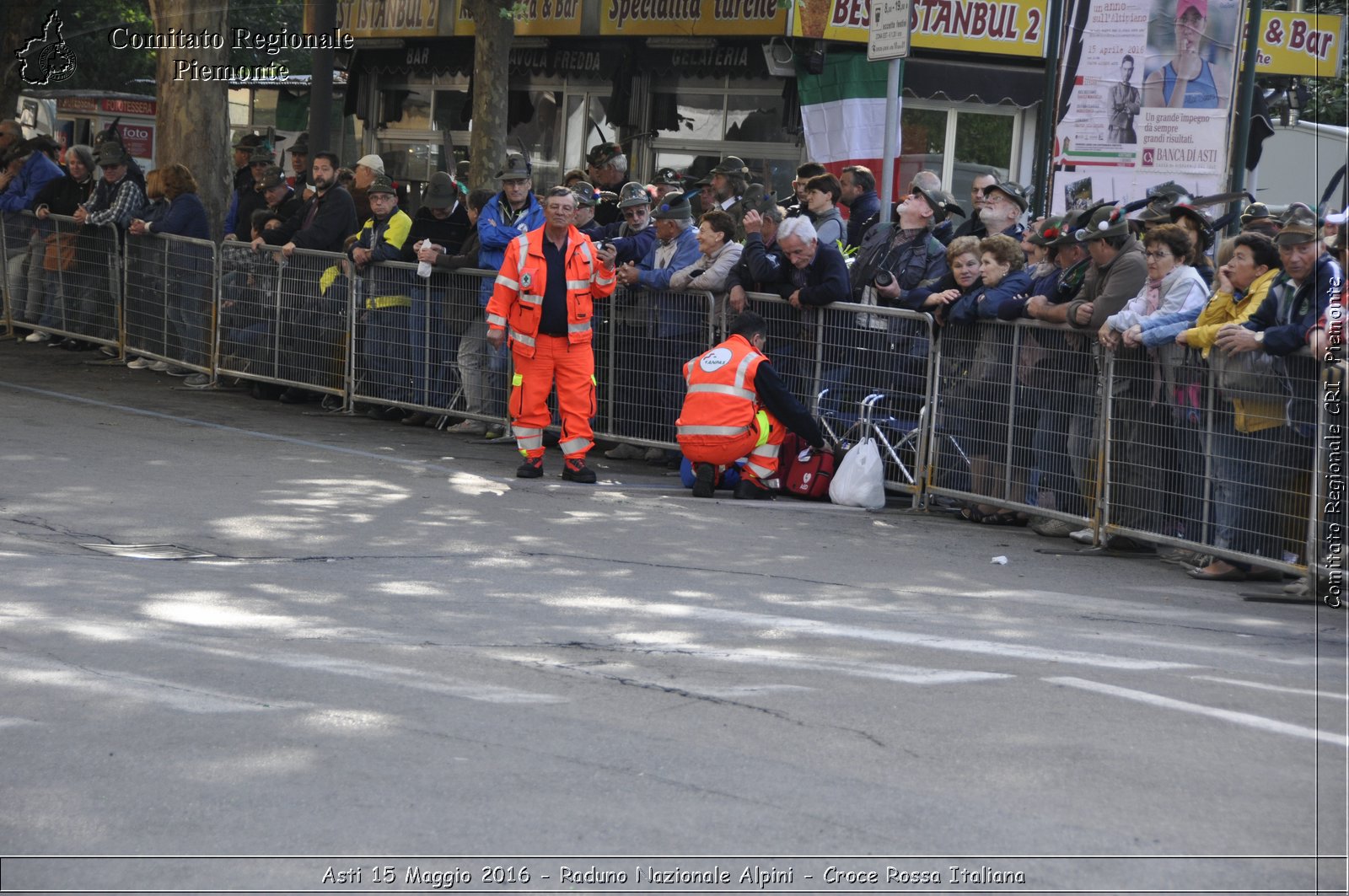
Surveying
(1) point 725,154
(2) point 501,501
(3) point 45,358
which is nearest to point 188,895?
(2) point 501,501

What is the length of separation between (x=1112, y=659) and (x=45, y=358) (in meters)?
13.2

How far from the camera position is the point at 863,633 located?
738 cm

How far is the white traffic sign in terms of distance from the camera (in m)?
11.8

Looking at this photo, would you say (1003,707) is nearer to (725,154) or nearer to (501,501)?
(501,501)

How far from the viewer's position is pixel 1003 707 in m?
6.11

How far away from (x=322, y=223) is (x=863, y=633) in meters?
8.97

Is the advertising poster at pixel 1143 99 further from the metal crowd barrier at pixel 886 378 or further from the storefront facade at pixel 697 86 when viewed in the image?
the storefront facade at pixel 697 86

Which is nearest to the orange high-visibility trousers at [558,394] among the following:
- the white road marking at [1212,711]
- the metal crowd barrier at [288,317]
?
the metal crowd barrier at [288,317]

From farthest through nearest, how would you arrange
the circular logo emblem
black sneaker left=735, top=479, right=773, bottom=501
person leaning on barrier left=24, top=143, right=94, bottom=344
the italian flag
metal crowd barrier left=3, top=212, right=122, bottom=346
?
the italian flag < person leaning on barrier left=24, top=143, right=94, bottom=344 < metal crowd barrier left=3, top=212, right=122, bottom=346 < black sneaker left=735, top=479, right=773, bottom=501 < the circular logo emblem

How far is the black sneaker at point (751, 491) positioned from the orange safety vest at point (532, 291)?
5.15ft

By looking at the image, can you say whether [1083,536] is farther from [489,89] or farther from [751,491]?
[489,89]

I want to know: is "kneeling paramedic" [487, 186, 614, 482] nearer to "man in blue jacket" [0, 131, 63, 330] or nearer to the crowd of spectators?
the crowd of spectators

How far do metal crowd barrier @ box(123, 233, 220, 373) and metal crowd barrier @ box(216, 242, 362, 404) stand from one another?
207 mm

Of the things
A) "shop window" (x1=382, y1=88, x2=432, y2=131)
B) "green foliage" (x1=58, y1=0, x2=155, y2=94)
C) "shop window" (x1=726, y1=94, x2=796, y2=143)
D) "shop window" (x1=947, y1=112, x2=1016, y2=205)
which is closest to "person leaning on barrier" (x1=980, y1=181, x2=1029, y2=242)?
"shop window" (x1=726, y1=94, x2=796, y2=143)
